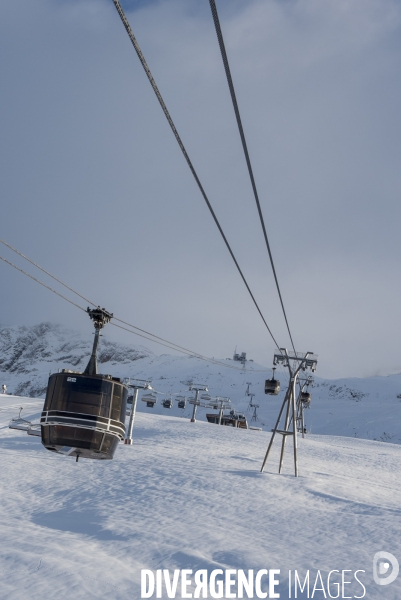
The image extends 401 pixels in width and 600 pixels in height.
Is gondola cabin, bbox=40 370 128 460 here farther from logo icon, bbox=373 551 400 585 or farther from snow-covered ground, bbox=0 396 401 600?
logo icon, bbox=373 551 400 585

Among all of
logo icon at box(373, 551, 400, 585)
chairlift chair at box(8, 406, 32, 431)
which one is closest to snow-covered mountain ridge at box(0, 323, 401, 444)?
chairlift chair at box(8, 406, 32, 431)

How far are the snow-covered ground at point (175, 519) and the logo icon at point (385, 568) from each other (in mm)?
165

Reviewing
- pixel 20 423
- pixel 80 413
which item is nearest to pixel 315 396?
pixel 20 423

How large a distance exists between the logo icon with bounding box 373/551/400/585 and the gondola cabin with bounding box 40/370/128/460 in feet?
16.6

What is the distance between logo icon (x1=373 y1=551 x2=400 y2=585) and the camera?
8.59 meters

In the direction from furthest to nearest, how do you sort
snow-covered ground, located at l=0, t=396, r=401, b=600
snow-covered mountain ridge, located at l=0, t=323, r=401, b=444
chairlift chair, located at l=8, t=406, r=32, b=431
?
snow-covered mountain ridge, located at l=0, t=323, r=401, b=444
chairlift chair, located at l=8, t=406, r=32, b=431
snow-covered ground, located at l=0, t=396, r=401, b=600

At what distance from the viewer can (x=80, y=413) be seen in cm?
859

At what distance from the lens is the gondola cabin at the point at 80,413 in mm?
8547

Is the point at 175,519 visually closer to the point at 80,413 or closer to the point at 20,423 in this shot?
the point at 20,423

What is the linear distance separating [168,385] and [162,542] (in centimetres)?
9851

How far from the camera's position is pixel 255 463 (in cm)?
1998

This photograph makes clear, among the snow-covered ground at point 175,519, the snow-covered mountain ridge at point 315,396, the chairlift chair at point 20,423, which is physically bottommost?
the snow-covered ground at point 175,519

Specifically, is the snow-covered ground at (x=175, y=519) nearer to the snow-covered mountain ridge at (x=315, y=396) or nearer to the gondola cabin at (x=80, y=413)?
the gondola cabin at (x=80, y=413)

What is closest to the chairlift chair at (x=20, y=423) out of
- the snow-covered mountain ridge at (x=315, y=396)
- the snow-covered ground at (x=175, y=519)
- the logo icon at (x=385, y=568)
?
the snow-covered ground at (x=175, y=519)
